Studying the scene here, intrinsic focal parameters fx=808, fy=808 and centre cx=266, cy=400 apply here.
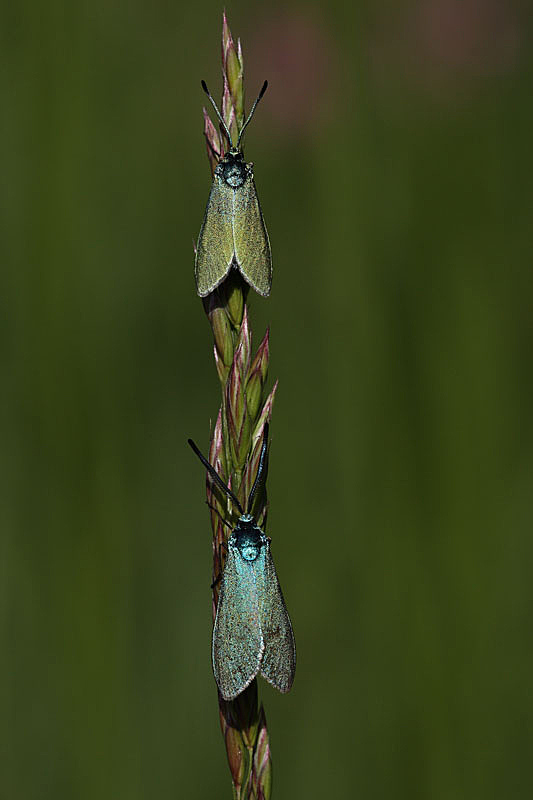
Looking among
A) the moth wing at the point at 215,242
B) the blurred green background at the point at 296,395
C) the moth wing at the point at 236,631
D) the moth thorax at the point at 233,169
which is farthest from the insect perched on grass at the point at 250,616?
the blurred green background at the point at 296,395

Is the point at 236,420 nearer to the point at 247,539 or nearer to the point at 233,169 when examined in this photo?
the point at 247,539

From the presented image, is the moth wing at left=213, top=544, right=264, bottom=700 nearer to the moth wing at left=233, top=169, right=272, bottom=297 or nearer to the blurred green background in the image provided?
the moth wing at left=233, top=169, right=272, bottom=297

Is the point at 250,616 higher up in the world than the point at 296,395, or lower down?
lower down

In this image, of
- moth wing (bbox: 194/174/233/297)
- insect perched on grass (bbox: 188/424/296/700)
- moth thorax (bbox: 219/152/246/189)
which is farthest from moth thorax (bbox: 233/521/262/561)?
moth thorax (bbox: 219/152/246/189)

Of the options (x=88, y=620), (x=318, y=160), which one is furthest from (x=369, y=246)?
(x=88, y=620)

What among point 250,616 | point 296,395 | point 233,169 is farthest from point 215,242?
point 296,395
